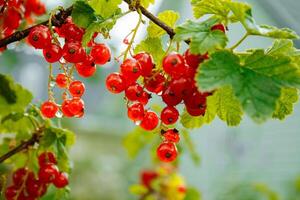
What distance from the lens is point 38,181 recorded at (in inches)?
52.6

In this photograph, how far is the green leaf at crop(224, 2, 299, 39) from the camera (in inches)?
34.1

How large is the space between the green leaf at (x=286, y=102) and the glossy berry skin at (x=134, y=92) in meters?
0.30

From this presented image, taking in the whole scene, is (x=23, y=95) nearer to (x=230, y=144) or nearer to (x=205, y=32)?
(x=205, y=32)

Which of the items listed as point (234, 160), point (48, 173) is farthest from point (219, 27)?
point (234, 160)

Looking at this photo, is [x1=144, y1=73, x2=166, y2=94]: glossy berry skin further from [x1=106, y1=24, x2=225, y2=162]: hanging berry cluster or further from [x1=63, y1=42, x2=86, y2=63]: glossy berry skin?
[x1=63, y1=42, x2=86, y2=63]: glossy berry skin

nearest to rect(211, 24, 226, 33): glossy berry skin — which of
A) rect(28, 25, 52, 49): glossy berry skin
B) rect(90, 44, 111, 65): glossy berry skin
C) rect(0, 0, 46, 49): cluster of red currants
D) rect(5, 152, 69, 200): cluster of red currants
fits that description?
rect(90, 44, 111, 65): glossy berry skin

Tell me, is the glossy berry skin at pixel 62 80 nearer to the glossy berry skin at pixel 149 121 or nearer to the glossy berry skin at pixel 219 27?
the glossy berry skin at pixel 149 121

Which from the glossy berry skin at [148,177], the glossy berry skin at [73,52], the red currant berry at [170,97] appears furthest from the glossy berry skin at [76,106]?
the glossy berry skin at [148,177]

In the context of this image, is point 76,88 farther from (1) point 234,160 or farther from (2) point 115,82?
(1) point 234,160

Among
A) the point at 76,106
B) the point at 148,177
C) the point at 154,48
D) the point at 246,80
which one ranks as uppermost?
the point at 148,177

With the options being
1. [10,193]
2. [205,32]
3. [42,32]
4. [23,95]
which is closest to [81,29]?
[42,32]

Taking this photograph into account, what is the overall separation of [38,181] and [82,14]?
0.57 metres

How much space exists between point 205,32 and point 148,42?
9.6 inches

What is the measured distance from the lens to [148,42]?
3.63 feet
